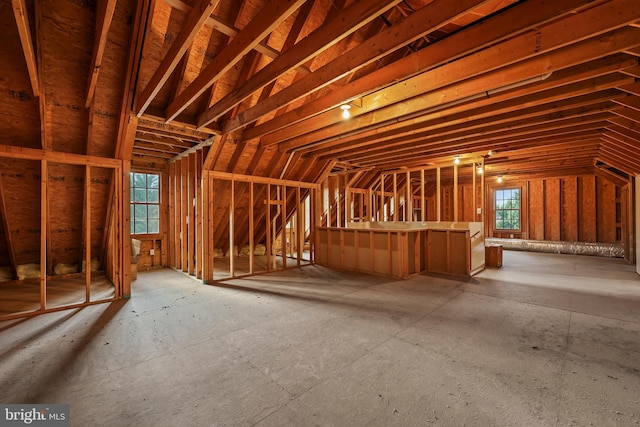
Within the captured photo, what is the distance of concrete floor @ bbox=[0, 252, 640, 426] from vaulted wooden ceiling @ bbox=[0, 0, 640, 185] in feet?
8.13

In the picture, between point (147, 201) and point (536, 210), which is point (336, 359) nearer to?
point (147, 201)

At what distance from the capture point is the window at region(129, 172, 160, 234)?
6152 millimetres

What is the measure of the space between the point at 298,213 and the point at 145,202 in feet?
11.6

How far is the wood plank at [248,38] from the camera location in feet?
6.13

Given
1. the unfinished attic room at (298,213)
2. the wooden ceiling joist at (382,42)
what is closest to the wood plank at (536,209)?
the unfinished attic room at (298,213)

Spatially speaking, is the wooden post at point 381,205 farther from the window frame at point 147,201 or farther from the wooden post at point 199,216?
the window frame at point 147,201

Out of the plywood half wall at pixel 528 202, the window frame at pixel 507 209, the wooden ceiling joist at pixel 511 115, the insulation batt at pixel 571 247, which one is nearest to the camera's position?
the wooden ceiling joist at pixel 511 115

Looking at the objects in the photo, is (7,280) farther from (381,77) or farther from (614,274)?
(614,274)

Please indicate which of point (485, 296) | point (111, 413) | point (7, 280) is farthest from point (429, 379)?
point (7, 280)

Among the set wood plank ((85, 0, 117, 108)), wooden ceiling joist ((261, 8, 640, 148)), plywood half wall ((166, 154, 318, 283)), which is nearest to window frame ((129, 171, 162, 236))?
plywood half wall ((166, 154, 318, 283))

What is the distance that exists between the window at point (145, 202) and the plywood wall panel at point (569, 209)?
12627 millimetres

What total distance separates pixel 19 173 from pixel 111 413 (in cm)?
384

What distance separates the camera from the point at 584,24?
Result: 2.01 m

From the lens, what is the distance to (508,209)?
10.5 meters
